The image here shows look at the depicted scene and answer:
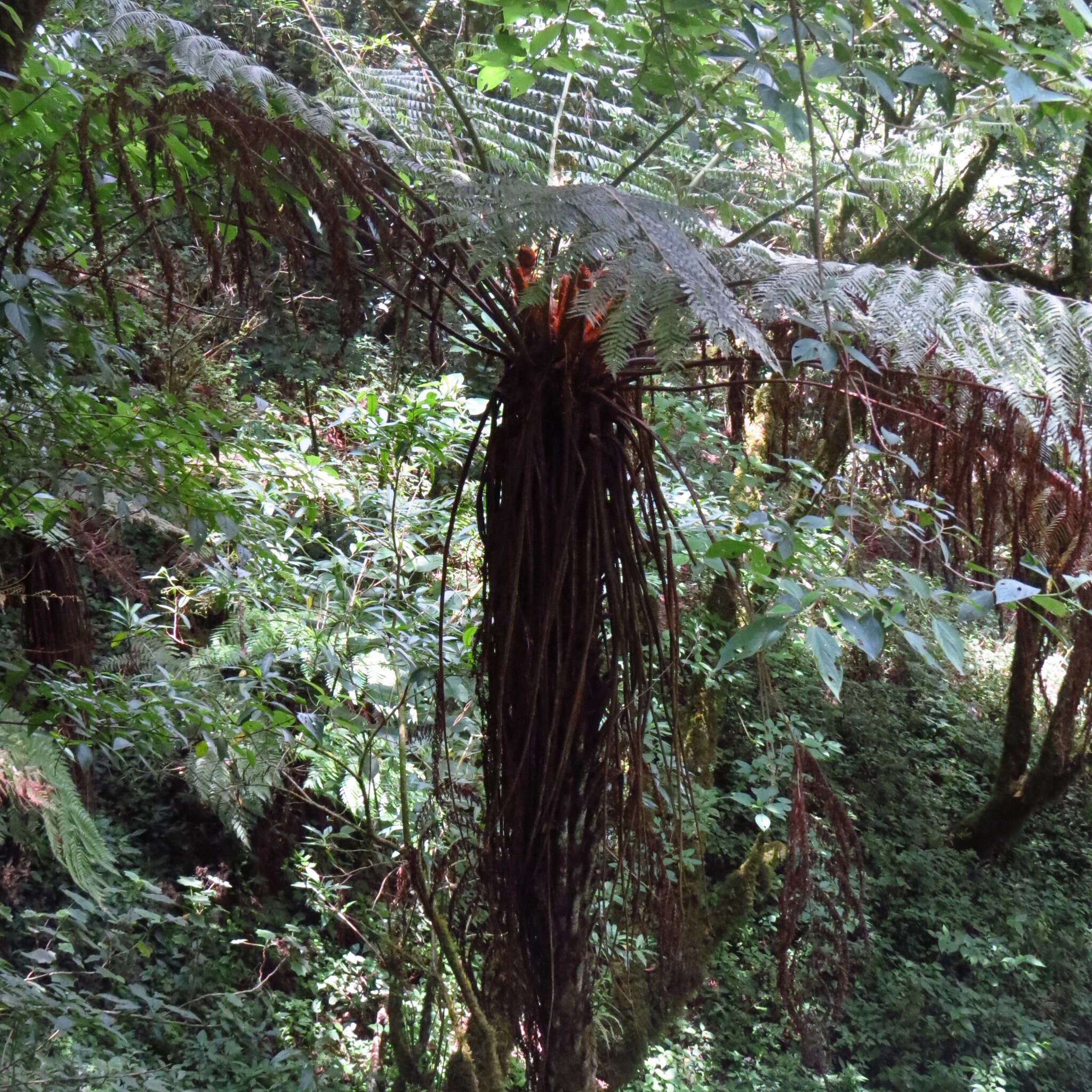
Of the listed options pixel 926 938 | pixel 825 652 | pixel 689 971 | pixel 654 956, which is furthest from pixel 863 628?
pixel 926 938

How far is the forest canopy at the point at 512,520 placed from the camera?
1171 mm

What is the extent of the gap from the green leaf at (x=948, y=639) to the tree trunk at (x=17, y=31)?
1379 mm

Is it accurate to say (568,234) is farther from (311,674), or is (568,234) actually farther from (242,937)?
(242,937)

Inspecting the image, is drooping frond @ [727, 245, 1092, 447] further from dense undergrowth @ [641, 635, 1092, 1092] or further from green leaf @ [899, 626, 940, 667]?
dense undergrowth @ [641, 635, 1092, 1092]

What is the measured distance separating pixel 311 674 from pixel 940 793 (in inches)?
166

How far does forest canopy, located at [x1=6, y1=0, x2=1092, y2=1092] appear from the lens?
1.17 metres

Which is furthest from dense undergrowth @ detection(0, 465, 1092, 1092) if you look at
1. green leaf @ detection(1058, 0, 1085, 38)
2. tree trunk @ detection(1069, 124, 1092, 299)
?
tree trunk @ detection(1069, 124, 1092, 299)

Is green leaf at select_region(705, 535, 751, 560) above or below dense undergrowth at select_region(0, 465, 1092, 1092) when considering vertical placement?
above

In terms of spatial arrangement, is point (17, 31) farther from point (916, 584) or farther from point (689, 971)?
point (689, 971)

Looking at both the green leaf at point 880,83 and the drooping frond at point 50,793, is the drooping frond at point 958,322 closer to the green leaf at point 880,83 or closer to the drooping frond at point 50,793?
the green leaf at point 880,83

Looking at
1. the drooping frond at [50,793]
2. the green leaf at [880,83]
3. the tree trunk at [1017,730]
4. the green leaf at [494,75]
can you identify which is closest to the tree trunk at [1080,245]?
the tree trunk at [1017,730]

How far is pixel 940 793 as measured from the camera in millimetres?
5059

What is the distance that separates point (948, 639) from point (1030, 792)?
4.33 m

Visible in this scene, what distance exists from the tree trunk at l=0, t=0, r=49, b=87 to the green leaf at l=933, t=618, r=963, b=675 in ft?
4.53
